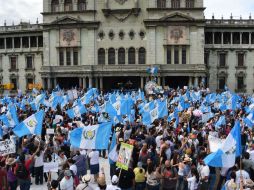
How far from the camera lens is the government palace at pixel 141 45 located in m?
66.4

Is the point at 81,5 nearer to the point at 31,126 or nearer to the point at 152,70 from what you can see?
the point at 152,70

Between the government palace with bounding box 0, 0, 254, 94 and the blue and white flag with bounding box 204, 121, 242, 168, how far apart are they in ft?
168

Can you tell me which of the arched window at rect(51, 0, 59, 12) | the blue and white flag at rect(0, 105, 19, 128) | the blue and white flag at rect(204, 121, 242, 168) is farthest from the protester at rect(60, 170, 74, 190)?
the arched window at rect(51, 0, 59, 12)

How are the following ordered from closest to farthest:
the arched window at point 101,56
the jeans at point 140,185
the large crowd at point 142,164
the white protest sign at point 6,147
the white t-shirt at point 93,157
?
the large crowd at point 142,164 < the jeans at point 140,185 < the white protest sign at point 6,147 < the white t-shirt at point 93,157 < the arched window at point 101,56

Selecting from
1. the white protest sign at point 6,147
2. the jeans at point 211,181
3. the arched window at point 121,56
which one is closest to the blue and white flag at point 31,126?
the white protest sign at point 6,147

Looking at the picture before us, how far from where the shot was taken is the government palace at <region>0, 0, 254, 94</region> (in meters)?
66.4

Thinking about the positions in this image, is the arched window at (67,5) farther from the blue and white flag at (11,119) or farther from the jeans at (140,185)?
the jeans at (140,185)

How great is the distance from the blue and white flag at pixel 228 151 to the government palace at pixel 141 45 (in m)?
51.3

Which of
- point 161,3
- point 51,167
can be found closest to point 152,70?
point 161,3

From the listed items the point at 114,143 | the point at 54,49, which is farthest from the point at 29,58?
the point at 114,143

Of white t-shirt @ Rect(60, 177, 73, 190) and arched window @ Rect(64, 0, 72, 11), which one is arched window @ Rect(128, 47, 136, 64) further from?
white t-shirt @ Rect(60, 177, 73, 190)

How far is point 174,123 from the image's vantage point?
23219 mm

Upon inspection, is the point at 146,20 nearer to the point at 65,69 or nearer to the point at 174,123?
the point at 65,69

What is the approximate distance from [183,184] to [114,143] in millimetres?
2904
